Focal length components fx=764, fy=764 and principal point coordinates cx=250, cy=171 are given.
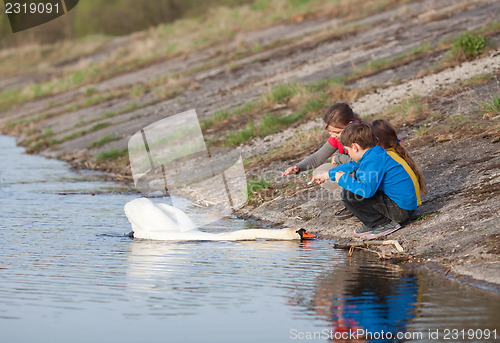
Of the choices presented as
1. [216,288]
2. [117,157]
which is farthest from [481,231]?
[117,157]

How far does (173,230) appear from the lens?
355 inches

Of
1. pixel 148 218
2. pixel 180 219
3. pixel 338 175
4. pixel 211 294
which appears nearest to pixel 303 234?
pixel 338 175

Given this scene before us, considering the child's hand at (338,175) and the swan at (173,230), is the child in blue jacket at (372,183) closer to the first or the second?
the child's hand at (338,175)

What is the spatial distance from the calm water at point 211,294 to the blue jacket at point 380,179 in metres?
0.74

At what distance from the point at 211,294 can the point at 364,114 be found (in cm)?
944

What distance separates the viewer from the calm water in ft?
17.9

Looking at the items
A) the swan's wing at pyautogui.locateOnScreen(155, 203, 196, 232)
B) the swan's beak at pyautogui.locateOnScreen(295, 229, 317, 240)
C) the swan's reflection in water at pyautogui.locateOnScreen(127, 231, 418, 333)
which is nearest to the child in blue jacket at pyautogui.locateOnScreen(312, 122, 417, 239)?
the swan's reflection in water at pyautogui.locateOnScreen(127, 231, 418, 333)

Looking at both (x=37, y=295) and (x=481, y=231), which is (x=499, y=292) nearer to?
(x=481, y=231)

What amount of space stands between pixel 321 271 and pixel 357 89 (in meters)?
10.7

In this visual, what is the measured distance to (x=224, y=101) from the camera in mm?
21547

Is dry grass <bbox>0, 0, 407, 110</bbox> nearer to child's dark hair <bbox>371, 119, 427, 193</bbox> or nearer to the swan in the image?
the swan

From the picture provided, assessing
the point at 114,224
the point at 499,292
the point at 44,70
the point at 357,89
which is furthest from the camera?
the point at 44,70

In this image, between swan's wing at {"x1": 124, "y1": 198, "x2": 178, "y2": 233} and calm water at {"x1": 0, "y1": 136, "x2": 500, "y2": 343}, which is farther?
swan's wing at {"x1": 124, "y1": 198, "x2": 178, "y2": 233}

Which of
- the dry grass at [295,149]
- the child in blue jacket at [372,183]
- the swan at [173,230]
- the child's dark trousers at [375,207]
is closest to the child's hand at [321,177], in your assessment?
the child in blue jacket at [372,183]
